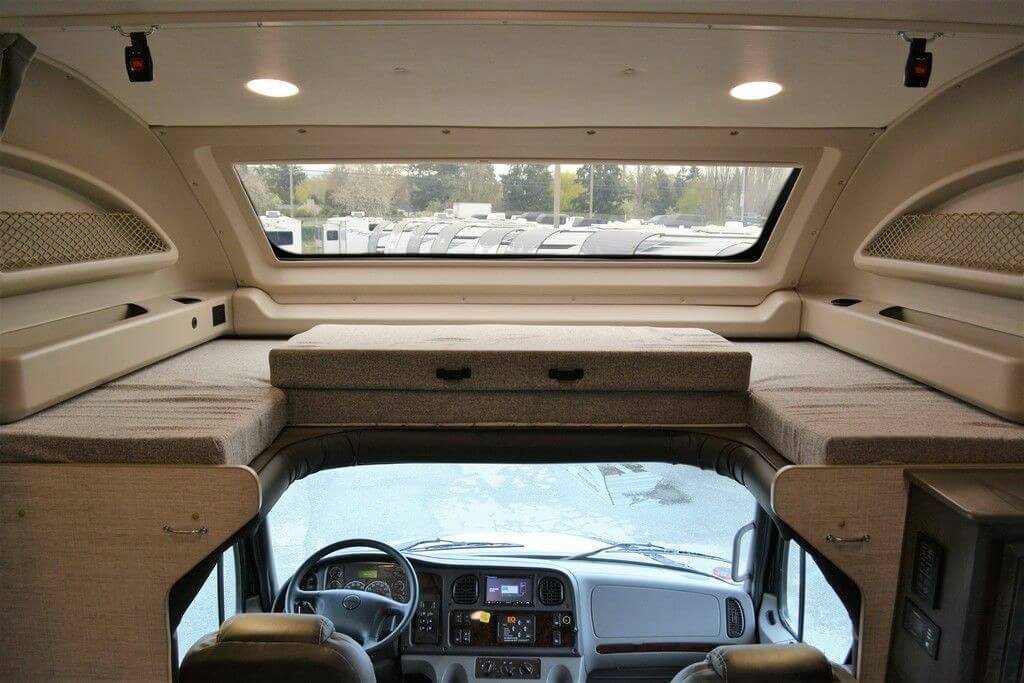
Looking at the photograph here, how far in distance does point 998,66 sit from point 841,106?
0.50 meters

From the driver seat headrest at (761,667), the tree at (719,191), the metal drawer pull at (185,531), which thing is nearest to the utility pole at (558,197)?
the tree at (719,191)

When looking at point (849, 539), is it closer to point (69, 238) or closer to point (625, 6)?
point (625, 6)

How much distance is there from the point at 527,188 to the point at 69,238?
198 cm

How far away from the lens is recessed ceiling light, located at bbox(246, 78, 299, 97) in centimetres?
238

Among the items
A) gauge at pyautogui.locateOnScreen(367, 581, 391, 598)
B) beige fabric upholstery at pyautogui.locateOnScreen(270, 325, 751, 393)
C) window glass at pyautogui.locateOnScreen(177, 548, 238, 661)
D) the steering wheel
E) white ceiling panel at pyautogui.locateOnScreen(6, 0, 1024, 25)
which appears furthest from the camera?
gauge at pyautogui.locateOnScreen(367, 581, 391, 598)

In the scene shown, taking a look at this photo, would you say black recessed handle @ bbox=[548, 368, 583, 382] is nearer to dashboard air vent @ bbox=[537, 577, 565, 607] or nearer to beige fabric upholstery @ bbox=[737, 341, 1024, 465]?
beige fabric upholstery @ bbox=[737, 341, 1024, 465]

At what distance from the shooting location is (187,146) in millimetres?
3051

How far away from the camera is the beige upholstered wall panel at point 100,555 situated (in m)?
1.91

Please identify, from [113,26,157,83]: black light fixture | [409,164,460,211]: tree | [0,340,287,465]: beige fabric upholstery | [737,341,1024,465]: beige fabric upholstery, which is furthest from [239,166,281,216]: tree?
[737,341,1024,465]: beige fabric upholstery

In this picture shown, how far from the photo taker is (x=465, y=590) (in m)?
3.15

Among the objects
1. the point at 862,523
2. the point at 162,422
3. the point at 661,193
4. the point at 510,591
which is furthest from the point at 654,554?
the point at 162,422

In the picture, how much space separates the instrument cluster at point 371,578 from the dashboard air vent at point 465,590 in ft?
0.78

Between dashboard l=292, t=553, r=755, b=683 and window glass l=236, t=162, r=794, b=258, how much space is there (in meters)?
1.62

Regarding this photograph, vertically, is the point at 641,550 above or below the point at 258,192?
below
